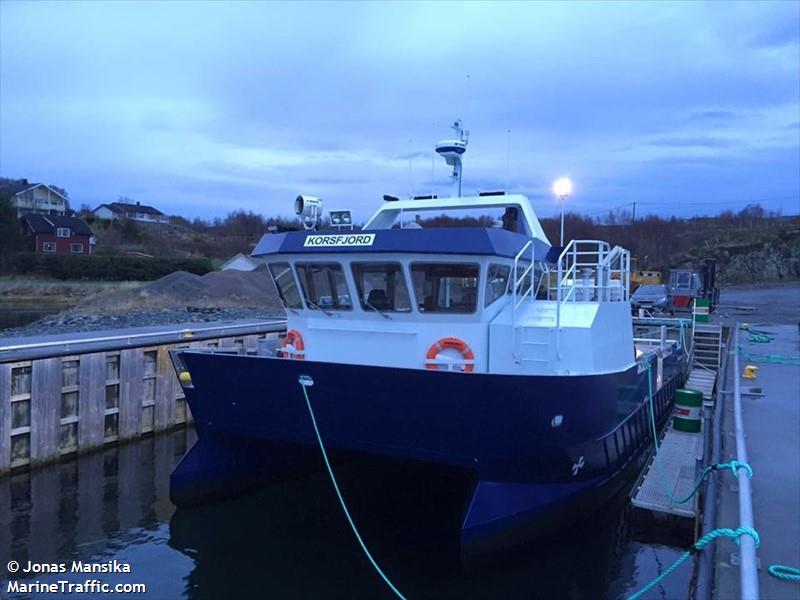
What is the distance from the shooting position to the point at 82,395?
38.7 ft

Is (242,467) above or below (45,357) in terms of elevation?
below

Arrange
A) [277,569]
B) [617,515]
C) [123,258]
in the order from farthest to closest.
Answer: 1. [123,258]
2. [617,515]
3. [277,569]

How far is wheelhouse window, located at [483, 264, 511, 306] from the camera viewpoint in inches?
310

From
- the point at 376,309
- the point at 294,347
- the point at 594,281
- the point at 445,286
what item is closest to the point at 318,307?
the point at 294,347

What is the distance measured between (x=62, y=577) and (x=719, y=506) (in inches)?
287

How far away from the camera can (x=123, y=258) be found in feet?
178

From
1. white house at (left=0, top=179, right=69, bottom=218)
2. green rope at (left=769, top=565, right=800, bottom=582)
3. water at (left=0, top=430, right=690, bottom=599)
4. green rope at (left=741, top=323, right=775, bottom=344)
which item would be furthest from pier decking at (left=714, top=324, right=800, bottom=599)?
white house at (left=0, top=179, right=69, bottom=218)

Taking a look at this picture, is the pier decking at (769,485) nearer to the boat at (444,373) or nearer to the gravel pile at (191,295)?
the boat at (444,373)

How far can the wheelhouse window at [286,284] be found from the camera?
868 cm

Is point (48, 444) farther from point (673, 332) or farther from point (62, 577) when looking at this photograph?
point (673, 332)

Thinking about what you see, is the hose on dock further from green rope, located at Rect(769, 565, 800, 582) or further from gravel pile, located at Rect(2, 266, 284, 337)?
gravel pile, located at Rect(2, 266, 284, 337)

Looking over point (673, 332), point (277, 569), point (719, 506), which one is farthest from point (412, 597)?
point (673, 332)

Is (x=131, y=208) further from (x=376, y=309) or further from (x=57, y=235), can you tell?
(x=376, y=309)

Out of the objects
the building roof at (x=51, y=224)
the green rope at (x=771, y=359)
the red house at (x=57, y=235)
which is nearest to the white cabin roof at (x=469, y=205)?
the green rope at (x=771, y=359)
